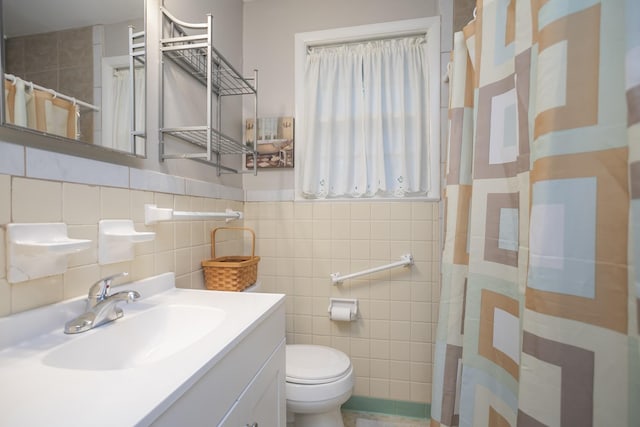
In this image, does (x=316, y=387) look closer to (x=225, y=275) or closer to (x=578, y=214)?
(x=225, y=275)

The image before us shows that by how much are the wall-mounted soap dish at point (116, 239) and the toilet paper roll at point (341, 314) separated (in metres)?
1.05

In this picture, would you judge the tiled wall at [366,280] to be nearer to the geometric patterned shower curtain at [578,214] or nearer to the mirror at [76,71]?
the geometric patterned shower curtain at [578,214]

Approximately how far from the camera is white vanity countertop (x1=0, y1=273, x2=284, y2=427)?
352mm

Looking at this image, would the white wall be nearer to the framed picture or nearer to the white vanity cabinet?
the framed picture

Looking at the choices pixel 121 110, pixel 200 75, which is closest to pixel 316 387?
pixel 121 110

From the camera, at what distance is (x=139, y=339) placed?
29.0 inches

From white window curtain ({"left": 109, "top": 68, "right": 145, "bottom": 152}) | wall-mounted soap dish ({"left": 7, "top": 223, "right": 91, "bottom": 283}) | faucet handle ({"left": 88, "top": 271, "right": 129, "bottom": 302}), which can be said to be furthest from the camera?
white window curtain ({"left": 109, "top": 68, "right": 145, "bottom": 152})

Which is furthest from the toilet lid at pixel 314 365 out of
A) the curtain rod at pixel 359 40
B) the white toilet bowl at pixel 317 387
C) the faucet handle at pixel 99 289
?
the curtain rod at pixel 359 40

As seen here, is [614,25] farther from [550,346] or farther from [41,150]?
[41,150]

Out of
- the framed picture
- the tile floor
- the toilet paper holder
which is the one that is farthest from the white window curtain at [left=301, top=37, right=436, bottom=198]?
the tile floor

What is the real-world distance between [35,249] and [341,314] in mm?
1301

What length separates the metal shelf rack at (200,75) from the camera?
1.05 metres

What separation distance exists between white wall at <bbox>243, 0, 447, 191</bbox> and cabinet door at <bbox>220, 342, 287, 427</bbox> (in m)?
1.05

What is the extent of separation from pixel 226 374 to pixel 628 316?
2.41 ft
